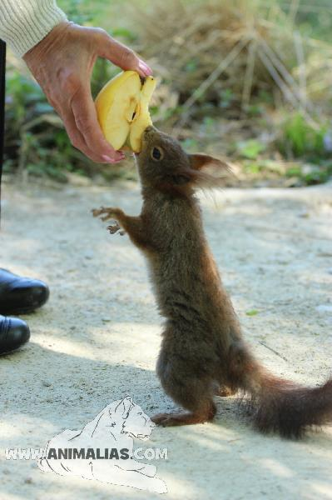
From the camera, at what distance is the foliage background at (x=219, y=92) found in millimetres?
6988

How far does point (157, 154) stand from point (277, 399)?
106 centimetres

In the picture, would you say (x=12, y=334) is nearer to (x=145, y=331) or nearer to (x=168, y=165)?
(x=145, y=331)

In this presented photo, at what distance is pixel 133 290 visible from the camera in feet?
14.7

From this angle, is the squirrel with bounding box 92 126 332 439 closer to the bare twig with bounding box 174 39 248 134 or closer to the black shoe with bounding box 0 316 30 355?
the black shoe with bounding box 0 316 30 355

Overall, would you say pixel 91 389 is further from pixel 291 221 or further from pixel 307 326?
pixel 291 221

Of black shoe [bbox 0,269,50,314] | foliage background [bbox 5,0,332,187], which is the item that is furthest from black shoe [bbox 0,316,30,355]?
foliage background [bbox 5,0,332,187]

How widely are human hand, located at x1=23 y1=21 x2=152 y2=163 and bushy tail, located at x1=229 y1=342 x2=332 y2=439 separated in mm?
905

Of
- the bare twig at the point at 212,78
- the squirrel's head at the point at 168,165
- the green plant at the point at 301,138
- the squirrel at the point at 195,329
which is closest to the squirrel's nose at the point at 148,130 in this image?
the squirrel's head at the point at 168,165

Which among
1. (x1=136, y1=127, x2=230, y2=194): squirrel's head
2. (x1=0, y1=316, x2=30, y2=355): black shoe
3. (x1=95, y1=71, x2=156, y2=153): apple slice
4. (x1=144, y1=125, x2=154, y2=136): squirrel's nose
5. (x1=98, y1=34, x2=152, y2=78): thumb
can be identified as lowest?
(x1=0, y1=316, x2=30, y2=355): black shoe

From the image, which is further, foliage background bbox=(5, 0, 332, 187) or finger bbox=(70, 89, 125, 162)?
foliage background bbox=(5, 0, 332, 187)

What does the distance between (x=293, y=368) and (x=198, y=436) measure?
0.77 m

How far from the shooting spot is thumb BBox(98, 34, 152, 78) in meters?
3.05

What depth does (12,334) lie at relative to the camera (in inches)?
137

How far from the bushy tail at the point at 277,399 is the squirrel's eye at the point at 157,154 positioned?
2.63 feet
